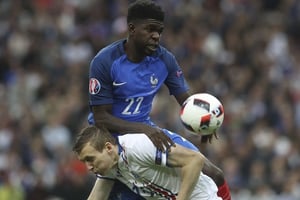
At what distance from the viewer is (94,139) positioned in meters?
7.91

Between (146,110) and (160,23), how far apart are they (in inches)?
29.6

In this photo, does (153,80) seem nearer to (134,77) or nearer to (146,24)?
(134,77)

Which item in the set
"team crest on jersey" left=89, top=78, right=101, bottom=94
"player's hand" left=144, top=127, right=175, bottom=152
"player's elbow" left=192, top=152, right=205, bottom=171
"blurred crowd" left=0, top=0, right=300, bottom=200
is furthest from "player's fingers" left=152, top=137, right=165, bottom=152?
"blurred crowd" left=0, top=0, right=300, bottom=200

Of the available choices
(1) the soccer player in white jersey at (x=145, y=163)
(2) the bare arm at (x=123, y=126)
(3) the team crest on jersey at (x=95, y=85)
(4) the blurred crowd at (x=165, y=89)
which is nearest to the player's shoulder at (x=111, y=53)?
(3) the team crest on jersey at (x=95, y=85)

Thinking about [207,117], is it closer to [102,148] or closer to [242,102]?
[102,148]

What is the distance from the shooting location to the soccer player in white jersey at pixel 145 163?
25.6 ft

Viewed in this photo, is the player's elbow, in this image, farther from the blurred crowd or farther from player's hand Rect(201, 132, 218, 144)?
the blurred crowd

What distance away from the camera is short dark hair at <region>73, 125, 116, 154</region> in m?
7.90

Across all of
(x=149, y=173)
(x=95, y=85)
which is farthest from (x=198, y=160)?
(x=95, y=85)

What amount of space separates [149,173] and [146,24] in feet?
3.66

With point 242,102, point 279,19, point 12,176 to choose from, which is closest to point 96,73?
point 12,176

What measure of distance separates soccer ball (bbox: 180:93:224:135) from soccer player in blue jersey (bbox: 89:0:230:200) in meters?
0.17

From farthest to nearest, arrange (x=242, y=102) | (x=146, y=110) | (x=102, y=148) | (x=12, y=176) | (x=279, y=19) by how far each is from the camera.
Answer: (x=279, y=19)
(x=242, y=102)
(x=12, y=176)
(x=146, y=110)
(x=102, y=148)

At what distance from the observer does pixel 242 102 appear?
55.3 ft
